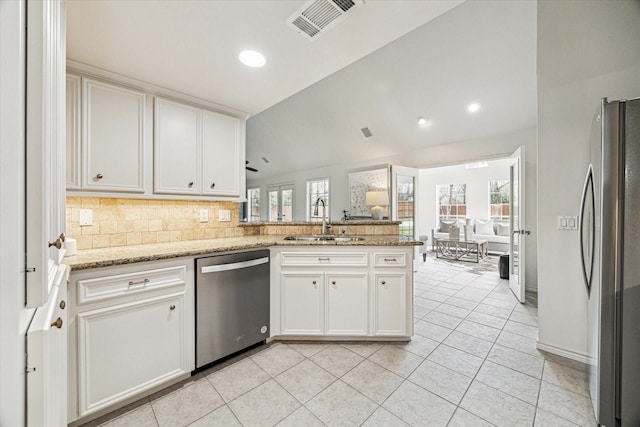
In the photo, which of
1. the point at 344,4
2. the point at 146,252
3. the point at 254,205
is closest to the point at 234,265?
the point at 146,252

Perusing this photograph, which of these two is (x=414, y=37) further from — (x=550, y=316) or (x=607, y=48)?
(x=550, y=316)

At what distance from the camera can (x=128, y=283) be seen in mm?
1573

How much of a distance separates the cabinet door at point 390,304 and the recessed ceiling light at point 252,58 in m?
1.89

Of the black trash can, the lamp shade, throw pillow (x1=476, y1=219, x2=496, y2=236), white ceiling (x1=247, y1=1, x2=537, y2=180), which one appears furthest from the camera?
throw pillow (x1=476, y1=219, x2=496, y2=236)

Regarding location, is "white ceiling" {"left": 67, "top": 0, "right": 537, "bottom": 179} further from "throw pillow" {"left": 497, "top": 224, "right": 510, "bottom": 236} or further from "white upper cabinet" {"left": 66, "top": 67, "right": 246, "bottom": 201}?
"throw pillow" {"left": 497, "top": 224, "right": 510, "bottom": 236}

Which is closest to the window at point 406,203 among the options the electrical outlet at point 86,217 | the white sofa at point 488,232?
the white sofa at point 488,232

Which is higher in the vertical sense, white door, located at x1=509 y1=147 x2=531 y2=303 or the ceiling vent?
the ceiling vent

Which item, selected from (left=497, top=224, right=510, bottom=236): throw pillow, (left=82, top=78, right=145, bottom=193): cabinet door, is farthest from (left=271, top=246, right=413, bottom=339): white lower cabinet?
(left=497, top=224, right=510, bottom=236): throw pillow

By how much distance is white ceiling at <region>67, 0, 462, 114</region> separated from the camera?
145cm

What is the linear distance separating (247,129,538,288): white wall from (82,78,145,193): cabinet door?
4.75 metres

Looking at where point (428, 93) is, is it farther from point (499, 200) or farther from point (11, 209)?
point (499, 200)

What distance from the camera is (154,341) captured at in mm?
1675

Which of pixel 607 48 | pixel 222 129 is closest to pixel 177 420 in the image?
pixel 222 129

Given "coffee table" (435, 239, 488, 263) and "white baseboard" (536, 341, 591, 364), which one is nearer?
"white baseboard" (536, 341, 591, 364)
